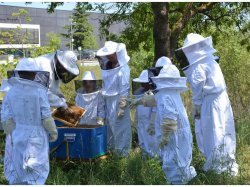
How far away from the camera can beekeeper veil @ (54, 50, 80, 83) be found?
18.6 ft

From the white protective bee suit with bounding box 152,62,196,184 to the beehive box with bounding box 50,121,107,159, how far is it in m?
0.94

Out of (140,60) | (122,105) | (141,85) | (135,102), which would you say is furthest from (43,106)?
(140,60)

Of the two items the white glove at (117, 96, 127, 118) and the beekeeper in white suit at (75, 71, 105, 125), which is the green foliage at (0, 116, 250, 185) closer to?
the white glove at (117, 96, 127, 118)

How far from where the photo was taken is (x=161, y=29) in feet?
26.6

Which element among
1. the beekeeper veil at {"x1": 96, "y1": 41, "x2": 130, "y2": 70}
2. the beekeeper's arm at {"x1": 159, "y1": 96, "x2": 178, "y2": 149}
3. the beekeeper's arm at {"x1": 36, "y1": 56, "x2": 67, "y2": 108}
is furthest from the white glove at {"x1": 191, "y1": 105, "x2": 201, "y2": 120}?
the beekeeper's arm at {"x1": 36, "y1": 56, "x2": 67, "y2": 108}

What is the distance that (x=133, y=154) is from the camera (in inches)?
256

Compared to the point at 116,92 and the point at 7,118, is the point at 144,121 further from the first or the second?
the point at 7,118

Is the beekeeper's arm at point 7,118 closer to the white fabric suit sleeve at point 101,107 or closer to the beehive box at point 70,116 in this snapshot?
the beehive box at point 70,116

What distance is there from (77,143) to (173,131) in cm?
133

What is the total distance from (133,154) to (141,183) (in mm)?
1230

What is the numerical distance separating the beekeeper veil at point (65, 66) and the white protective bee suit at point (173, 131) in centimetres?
135

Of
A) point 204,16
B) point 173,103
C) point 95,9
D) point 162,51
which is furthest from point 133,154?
point 204,16

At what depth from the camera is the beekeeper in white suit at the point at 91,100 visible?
6.91 m

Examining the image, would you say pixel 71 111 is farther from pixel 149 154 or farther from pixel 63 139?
pixel 149 154
